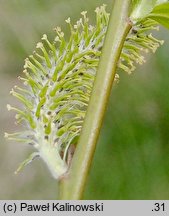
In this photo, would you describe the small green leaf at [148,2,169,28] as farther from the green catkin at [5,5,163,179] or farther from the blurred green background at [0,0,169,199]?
the blurred green background at [0,0,169,199]

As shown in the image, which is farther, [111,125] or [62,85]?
[111,125]

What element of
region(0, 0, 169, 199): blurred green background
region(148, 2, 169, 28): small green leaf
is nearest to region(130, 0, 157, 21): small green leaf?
region(148, 2, 169, 28): small green leaf

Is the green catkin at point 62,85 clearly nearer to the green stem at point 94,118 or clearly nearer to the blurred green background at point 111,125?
Answer: the green stem at point 94,118

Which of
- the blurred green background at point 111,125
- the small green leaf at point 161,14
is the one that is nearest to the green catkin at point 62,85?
the small green leaf at point 161,14

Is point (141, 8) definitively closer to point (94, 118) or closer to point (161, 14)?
point (161, 14)

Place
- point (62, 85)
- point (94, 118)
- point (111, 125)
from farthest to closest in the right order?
point (111, 125)
point (62, 85)
point (94, 118)

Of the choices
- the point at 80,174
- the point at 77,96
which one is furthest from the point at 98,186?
the point at 80,174

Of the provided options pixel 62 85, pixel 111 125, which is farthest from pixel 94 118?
pixel 111 125
